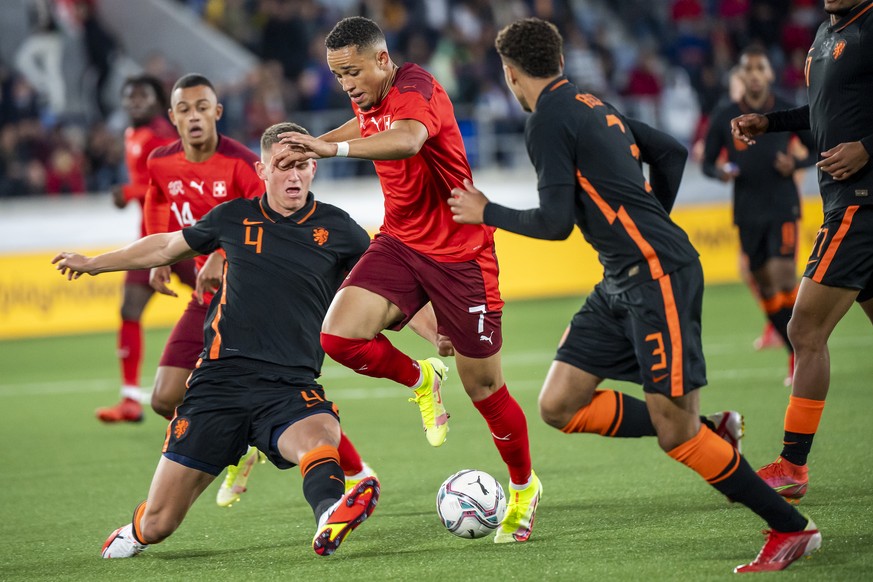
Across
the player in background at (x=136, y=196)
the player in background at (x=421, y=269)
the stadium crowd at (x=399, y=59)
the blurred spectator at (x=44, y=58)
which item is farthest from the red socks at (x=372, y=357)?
the blurred spectator at (x=44, y=58)

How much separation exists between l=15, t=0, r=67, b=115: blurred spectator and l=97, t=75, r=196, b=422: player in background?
11.0 m

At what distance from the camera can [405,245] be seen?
5.96m

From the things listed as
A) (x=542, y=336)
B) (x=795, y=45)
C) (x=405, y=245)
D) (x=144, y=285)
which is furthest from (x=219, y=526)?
(x=795, y=45)

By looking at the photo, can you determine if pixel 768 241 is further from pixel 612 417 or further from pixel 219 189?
pixel 219 189

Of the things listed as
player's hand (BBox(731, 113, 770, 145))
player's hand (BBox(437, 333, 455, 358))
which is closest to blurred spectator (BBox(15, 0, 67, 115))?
player's hand (BBox(437, 333, 455, 358))

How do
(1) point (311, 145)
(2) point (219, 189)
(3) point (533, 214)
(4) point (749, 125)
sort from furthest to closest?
1. (2) point (219, 189)
2. (4) point (749, 125)
3. (1) point (311, 145)
4. (3) point (533, 214)

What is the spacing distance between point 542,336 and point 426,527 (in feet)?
24.5

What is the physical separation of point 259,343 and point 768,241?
5412 millimetres

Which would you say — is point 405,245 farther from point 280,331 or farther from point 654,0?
point 654,0

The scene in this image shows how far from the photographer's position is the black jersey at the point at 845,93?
5625 mm

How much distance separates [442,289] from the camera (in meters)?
5.86

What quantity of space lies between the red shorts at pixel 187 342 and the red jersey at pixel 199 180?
0.38 metres

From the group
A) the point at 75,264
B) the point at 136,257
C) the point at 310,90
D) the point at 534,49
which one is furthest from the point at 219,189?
the point at 310,90

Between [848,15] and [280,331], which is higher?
[848,15]
